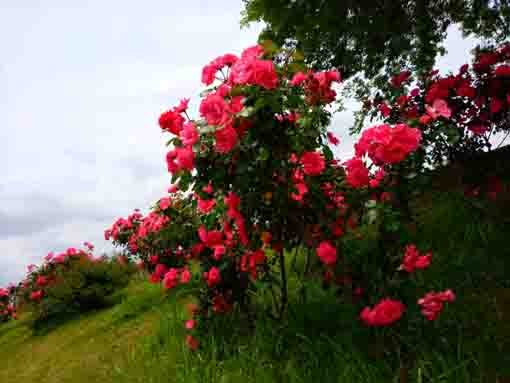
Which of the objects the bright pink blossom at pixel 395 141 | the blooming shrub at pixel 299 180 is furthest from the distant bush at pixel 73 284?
the bright pink blossom at pixel 395 141

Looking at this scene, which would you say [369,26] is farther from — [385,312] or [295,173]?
[385,312]

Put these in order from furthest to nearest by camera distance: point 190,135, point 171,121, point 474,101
Answer: point 474,101
point 171,121
point 190,135

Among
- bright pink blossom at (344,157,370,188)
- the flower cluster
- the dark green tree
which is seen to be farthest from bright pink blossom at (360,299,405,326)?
the dark green tree

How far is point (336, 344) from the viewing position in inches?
84.7

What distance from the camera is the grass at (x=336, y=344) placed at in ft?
6.30

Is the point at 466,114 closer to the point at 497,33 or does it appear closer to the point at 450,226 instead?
the point at 450,226

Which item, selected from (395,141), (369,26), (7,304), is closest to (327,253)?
(395,141)

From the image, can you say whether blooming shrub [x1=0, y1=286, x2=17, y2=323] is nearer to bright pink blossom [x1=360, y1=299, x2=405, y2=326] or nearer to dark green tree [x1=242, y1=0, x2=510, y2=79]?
dark green tree [x1=242, y1=0, x2=510, y2=79]

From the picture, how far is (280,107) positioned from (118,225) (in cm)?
543

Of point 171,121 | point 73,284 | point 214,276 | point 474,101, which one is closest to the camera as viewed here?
point 171,121

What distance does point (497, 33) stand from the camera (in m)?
6.91

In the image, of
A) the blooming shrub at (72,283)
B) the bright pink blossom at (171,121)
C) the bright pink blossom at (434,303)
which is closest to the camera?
the bright pink blossom at (434,303)

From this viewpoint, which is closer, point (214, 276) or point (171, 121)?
point (171, 121)

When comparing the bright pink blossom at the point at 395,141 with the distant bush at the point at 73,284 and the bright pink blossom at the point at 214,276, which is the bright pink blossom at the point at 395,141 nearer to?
the bright pink blossom at the point at 214,276
